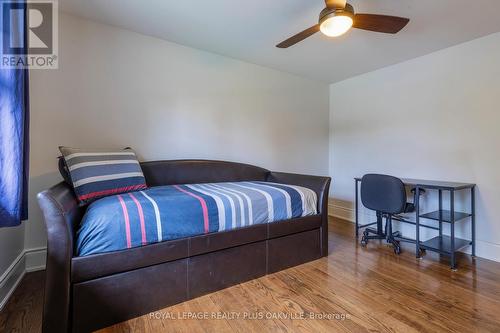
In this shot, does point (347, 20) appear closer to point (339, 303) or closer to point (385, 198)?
point (385, 198)

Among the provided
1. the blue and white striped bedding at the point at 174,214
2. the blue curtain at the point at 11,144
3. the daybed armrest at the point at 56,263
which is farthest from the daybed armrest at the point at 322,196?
the blue curtain at the point at 11,144

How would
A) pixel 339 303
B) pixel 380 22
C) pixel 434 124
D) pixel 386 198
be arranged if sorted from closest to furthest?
pixel 339 303 → pixel 380 22 → pixel 386 198 → pixel 434 124

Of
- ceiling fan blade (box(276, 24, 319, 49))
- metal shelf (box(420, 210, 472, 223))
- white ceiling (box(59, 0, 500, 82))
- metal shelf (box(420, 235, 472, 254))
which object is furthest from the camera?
metal shelf (box(420, 210, 472, 223))

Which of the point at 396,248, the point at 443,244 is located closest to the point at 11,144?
the point at 396,248

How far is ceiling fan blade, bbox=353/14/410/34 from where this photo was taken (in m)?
1.62

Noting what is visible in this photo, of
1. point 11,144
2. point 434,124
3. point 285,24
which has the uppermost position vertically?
point 285,24

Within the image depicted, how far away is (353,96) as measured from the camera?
12.0 ft

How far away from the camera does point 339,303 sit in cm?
160

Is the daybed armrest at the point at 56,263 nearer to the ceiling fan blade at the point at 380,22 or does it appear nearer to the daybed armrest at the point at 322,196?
the daybed armrest at the point at 322,196

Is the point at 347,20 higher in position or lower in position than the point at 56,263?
higher

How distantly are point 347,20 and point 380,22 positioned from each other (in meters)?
0.29

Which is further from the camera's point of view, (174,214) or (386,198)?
(386,198)

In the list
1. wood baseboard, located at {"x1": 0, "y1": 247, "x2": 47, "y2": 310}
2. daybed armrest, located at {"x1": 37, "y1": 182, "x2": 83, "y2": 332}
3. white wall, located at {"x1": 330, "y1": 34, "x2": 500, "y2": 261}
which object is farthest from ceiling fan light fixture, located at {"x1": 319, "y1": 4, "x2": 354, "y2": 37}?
wood baseboard, located at {"x1": 0, "y1": 247, "x2": 47, "y2": 310}

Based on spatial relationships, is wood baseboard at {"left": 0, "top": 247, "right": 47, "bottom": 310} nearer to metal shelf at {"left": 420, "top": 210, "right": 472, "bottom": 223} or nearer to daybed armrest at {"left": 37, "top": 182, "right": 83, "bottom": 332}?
daybed armrest at {"left": 37, "top": 182, "right": 83, "bottom": 332}
